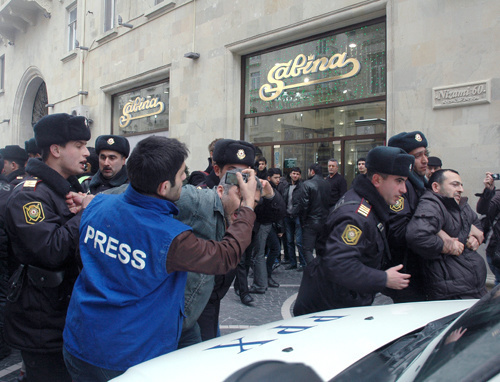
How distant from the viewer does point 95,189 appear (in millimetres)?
3352

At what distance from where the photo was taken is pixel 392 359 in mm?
1328

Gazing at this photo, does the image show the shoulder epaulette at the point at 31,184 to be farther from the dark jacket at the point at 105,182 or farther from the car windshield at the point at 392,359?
the car windshield at the point at 392,359

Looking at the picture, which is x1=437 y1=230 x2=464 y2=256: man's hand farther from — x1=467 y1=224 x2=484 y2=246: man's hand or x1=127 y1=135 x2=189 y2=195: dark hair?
x1=127 y1=135 x2=189 y2=195: dark hair

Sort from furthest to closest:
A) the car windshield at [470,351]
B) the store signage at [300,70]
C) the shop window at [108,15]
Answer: the shop window at [108,15]
the store signage at [300,70]
the car windshield at [470,351]

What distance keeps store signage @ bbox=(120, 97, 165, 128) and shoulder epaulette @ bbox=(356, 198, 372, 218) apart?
10.0 meters

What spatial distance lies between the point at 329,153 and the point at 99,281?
7250mm

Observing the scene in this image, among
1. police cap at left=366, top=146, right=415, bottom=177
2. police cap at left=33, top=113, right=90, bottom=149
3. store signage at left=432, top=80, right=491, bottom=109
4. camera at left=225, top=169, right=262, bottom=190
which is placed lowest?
camera at left=225, top=169, right=262, bottom=190

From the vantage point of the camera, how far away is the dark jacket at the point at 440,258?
2.41 metres

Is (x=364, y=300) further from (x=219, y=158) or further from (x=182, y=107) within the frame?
(x=182, y=107)

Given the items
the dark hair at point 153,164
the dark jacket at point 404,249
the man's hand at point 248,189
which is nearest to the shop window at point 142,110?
the dark jacket at point 404,249

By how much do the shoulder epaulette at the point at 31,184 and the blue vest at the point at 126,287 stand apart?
0.63m

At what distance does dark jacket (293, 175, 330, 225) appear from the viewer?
21.2 ft

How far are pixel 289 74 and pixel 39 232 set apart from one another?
7.79 meters

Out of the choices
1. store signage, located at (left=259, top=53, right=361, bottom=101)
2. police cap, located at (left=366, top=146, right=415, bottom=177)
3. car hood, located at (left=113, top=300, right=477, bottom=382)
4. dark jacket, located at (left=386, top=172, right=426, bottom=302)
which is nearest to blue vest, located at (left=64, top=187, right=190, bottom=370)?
car hood, located at (left=113, top=300, right=477, bottom=382)
